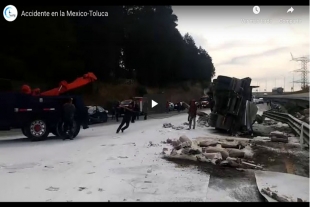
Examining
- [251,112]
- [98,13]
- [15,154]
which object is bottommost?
[15,154]

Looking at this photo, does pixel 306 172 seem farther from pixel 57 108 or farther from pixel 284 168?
pixel 57 108

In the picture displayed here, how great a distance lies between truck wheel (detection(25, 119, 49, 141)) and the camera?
1236cm

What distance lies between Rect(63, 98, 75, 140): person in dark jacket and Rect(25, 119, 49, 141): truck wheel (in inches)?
29.0

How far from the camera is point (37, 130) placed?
12500mm

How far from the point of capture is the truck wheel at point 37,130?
12.4 metres

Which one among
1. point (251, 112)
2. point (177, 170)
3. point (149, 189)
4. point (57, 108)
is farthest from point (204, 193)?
point (251, 112)

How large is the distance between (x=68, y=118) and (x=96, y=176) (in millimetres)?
6415

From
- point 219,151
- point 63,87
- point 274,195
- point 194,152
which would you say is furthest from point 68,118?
point 274,195

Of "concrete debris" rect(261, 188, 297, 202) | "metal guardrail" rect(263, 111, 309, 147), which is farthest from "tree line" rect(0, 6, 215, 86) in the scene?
"concrete debris" rect(261, 188, 297, 202)

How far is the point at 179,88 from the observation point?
24094 mm

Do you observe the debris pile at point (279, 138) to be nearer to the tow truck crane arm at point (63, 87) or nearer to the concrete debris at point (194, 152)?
the concrete debris at point (194, 152)

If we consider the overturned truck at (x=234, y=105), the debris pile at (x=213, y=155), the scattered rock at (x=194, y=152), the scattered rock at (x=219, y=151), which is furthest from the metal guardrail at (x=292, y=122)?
the scattered rock at (x=194, y=152)

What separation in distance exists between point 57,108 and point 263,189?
9.31 m

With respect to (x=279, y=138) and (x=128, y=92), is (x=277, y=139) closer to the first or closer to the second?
(x=279, y=138)
